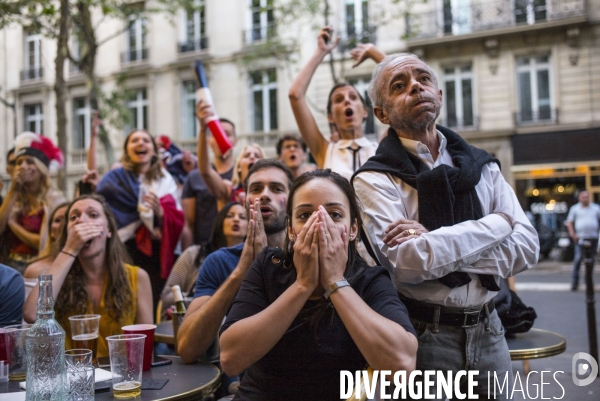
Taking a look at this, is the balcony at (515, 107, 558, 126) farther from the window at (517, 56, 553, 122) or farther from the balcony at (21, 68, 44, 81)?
the balcony at (21, 68, 44, 81)

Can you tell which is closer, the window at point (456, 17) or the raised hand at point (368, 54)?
the raised hand at point (368, 54)

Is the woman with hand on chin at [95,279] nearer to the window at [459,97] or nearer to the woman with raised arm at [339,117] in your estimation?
the woman with raised arm at [339,117]

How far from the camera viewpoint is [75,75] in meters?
23.0

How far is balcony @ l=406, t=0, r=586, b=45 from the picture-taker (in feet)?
53.8

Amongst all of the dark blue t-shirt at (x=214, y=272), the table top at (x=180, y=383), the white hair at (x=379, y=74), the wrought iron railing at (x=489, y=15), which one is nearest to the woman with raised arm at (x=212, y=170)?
the dark blue t-shirt at (x=214, y=272)

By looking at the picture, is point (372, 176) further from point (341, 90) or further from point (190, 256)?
point (190, 256)

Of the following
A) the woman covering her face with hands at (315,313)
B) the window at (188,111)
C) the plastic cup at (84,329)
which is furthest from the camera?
the window at (188,111)

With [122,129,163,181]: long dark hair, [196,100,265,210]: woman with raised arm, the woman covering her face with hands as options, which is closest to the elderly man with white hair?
the woman covering her face with hands

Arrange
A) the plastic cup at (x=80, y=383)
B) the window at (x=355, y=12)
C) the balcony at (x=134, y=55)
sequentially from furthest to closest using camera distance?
1. the balcony at (x=134, y=55)
2. the window at (x=355, y=12)
3. the plastic cup at (x=80, y=383)

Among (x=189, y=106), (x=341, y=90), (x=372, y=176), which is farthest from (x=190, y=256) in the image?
(x=189, y=106)

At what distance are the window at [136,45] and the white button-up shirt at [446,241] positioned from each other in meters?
21.7

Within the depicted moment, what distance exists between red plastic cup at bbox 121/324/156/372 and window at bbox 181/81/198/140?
19.5 meters

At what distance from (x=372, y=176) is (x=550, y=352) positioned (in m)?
1.51

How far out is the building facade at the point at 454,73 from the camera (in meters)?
16.4
